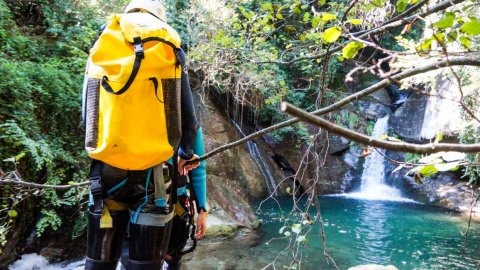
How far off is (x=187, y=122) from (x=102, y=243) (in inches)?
27.3

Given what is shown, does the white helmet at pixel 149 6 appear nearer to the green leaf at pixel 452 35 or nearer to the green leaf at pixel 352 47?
the green leaf at pixel 352 47

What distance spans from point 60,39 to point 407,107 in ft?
42.1

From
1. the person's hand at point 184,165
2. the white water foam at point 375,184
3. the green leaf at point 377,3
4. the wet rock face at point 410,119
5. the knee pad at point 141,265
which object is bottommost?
the white water foam at point 375,184

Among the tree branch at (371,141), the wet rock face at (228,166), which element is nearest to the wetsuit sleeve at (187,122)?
the tree branch at (371,141)

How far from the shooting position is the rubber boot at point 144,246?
1.62 metres

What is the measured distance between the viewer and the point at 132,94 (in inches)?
58.6

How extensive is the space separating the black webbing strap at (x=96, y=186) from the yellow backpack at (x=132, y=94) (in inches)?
4.0

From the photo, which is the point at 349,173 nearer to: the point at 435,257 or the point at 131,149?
the point at 435,257

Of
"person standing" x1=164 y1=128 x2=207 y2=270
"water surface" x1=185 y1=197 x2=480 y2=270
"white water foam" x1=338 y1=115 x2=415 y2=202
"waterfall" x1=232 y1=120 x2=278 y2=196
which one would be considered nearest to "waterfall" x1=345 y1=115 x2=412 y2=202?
"white water foam" x1=338 y1=115 x2=415 y2=202

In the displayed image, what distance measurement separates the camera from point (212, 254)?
18.7ft

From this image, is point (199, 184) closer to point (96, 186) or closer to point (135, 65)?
point (96, 186)

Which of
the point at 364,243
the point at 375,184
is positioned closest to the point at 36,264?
the point at 364,243

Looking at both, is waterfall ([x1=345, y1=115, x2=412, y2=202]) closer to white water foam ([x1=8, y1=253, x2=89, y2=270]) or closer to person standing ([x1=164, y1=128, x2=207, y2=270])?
white water foam ([x1=8, y1=253, x2=89, y2=270])

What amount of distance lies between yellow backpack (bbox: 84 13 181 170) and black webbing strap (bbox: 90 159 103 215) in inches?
4.0
